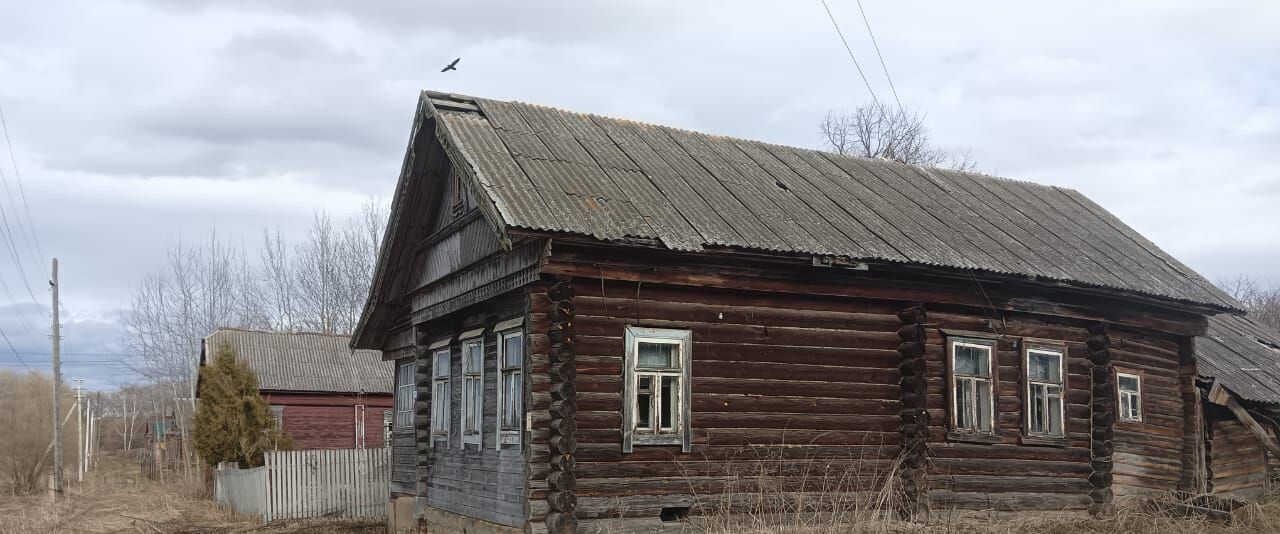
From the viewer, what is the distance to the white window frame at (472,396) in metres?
13.6

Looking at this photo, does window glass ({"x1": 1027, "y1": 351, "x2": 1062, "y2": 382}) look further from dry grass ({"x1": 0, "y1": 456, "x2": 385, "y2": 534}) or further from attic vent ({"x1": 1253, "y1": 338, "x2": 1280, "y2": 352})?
dry grass ({"x1": 0, "y1": 456, "x2": 385, "y2": 534})

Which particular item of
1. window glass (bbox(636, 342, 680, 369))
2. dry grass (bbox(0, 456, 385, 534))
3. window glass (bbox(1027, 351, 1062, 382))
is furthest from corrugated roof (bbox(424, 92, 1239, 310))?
dry grass (bbox(0, 456, 385, 534))

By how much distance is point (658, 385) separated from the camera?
1221 centimetres

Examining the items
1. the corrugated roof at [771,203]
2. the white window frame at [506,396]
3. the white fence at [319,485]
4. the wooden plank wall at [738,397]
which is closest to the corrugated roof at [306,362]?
the white fence at [319,485]

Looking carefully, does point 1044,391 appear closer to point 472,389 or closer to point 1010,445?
point 1010,445

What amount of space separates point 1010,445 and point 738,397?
13.5 feet

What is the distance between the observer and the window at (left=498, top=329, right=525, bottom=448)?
1229 centimetres

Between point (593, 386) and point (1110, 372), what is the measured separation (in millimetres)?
7643

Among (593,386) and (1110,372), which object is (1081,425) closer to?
(1110,372)

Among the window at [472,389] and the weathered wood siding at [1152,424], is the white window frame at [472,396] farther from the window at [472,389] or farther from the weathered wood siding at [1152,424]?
the weathered wood siding at [1152,424]

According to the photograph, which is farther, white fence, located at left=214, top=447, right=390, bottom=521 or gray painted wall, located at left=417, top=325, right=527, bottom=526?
white fence, located at left=214, top=447, right=390, bottom=521

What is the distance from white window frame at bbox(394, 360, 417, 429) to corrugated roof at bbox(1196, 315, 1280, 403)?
1201 centimetres

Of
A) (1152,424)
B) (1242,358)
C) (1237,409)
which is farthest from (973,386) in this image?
(1242,358)

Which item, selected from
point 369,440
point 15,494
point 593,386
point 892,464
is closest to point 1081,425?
point 892,464
